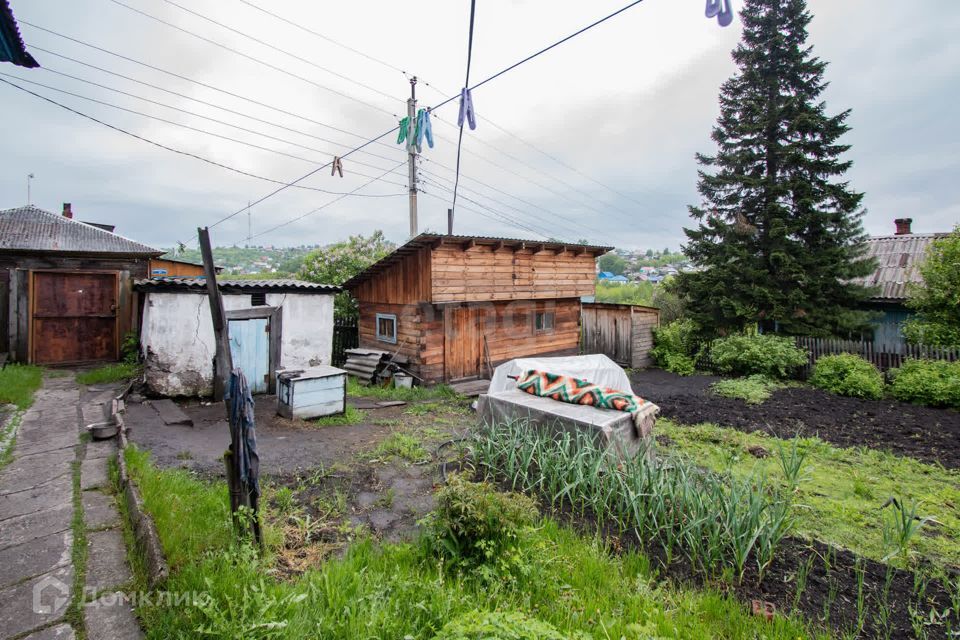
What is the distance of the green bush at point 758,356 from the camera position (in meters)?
13.6

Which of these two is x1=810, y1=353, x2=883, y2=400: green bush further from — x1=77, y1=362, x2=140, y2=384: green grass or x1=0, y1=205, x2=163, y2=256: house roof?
x1=0, y1=205, x2=163, y2=256: house roof

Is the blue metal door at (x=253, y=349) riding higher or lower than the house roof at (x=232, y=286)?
lower

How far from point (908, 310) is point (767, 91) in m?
9.21

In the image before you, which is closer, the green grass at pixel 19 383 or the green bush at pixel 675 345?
the green grass at pixel 19 383

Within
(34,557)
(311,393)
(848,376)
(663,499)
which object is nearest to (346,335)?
(311,393)

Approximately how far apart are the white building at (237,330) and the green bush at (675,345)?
12334 millimetres

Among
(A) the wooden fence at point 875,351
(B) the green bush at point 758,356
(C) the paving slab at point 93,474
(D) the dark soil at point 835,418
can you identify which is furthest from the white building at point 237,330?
(A) the wooden fence at point 875,351

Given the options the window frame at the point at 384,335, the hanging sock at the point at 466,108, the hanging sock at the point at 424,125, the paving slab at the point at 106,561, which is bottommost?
the paving slab at the point at 106,561

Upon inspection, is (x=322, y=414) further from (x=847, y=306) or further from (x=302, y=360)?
(x=847, y=306)

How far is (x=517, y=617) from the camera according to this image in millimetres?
2396

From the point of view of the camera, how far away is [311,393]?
8.21m

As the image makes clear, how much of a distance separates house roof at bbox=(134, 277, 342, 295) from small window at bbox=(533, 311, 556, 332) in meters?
6.81

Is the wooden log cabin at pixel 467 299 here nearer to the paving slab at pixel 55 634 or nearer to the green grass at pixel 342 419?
the green grass at pixel 342 419

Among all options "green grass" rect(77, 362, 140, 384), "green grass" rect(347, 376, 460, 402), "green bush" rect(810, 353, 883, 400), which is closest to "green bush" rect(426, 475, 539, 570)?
"green grass" rect(347, 376, 460, 402)
